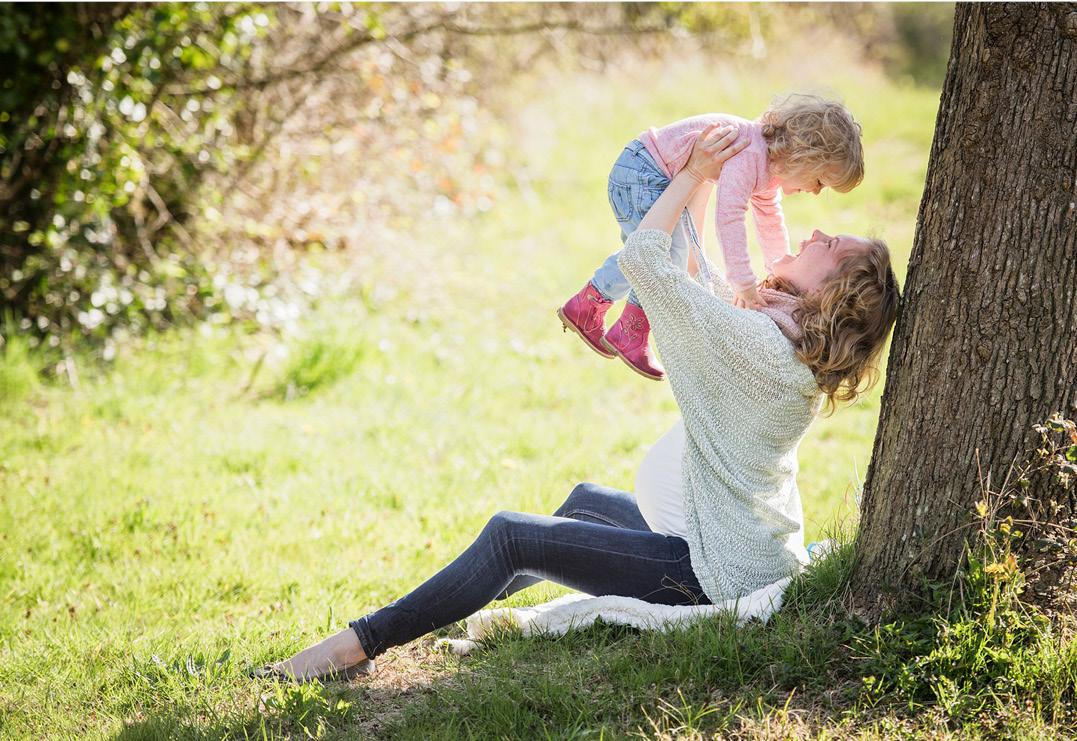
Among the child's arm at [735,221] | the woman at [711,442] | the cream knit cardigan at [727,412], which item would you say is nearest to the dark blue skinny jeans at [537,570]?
the woman at [711,442]

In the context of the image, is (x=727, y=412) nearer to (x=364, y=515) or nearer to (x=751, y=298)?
(x=751, y=298)

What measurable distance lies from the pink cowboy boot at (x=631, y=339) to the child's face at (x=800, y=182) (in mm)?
638

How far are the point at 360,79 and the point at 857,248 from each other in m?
6.27

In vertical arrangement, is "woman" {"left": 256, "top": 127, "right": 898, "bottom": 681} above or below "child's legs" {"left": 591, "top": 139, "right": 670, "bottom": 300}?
below

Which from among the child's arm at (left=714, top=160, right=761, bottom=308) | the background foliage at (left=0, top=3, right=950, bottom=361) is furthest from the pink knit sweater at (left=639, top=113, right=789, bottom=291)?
the background foliage at (left=0, top=3, right=950, bottom=361)

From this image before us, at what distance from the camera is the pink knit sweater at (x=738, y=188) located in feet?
8.55

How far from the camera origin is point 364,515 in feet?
13.5

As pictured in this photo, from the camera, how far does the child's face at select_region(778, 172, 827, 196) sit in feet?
8.66

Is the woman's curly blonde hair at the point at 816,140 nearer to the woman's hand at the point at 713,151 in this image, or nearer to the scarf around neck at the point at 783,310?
the woman's hand at the point at 713,151

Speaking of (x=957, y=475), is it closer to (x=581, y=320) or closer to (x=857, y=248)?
(x=857, y=248)

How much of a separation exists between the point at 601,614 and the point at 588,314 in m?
1.01

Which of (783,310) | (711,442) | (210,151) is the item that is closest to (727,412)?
(711,442)

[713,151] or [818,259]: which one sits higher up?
[713,151]

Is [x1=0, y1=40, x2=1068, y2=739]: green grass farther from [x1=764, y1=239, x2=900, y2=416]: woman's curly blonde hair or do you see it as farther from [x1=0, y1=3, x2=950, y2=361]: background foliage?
[x1=0, y1=3, x2=950, y2=361]: background foliage
